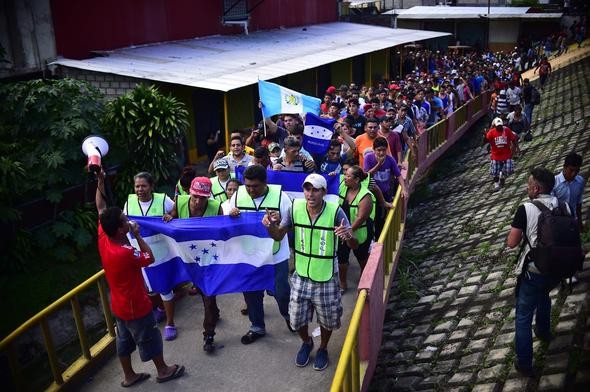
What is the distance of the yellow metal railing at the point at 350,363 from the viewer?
3734mm

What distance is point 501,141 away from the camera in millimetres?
11680

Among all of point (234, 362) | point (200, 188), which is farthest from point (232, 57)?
point (234, 362)

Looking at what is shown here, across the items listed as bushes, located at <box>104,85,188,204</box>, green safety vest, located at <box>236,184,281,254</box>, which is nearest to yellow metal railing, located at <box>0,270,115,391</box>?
green safety vest, located at <box>236,184,281,254</box>

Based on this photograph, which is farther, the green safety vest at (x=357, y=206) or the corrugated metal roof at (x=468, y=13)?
the corrugated metal roof at (x=468, y=13)

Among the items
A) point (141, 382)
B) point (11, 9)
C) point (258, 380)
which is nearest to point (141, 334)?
point (141, 382)

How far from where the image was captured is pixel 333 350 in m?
5.79

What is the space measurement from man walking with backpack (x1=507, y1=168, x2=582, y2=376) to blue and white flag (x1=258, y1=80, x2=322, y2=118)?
16.8 ft

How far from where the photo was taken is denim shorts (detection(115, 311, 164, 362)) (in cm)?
504

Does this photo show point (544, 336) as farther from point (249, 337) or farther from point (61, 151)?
point (61, 151)

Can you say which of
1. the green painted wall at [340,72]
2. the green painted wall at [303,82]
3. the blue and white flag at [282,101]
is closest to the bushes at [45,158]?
the blue and white flag at [282,101]

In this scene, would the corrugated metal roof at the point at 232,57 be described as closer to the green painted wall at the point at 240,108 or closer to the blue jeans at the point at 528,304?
the green painted wall at the point at 240,108

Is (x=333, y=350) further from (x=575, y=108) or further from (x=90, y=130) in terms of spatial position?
(x=575, y=108)

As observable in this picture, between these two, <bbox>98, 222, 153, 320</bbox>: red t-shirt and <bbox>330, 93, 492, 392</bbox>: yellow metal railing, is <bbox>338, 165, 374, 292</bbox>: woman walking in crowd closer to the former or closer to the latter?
<bbox>330, 93, 492, 392</bbox>: yellow metal railing

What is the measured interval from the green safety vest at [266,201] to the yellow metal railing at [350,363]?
1.34m
